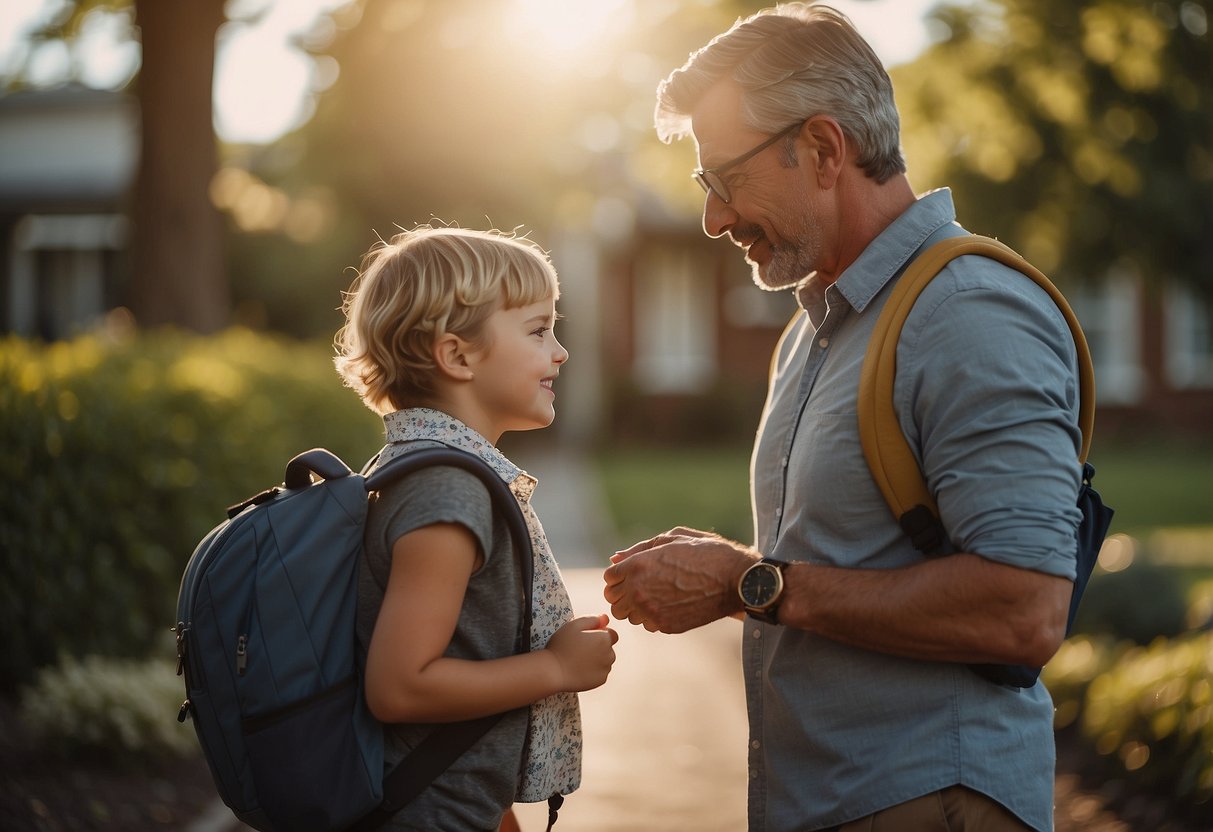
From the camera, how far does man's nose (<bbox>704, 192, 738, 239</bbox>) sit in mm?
2742

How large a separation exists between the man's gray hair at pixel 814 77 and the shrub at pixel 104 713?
4196 millimetres

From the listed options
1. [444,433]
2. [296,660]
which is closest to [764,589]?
[444,433]

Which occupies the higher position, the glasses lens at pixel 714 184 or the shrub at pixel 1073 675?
the glasses lens at pixel 714 184

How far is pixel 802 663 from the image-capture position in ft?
7.93

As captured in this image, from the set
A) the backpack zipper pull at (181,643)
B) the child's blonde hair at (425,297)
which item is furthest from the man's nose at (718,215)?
the backpack zipper pull at (181,643)

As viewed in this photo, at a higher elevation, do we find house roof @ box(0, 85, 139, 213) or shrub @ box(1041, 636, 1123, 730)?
house roof @ box(0, 85, 139, 213)

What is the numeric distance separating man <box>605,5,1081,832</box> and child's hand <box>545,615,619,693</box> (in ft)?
0.38

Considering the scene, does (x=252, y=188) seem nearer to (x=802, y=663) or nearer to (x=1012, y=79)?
(x=1012, y=79)

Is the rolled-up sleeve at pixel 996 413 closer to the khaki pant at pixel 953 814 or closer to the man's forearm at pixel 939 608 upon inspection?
the man's forearm at pixel 939 608

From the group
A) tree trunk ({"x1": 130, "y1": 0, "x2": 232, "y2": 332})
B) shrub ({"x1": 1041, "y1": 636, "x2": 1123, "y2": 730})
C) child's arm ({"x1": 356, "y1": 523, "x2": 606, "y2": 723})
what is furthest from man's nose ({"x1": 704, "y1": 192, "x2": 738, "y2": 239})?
tree trunk ({"x1": 130, "y1": 0, "x2": 232, "y2": 332})

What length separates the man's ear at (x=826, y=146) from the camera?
2527mm

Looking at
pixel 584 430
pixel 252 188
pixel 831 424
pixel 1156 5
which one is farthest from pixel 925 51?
pixel 584 430

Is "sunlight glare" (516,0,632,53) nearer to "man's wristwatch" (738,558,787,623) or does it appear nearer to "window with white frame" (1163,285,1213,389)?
"man's wristwatch" (738,558,787,623)

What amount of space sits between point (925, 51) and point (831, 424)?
909 cm
